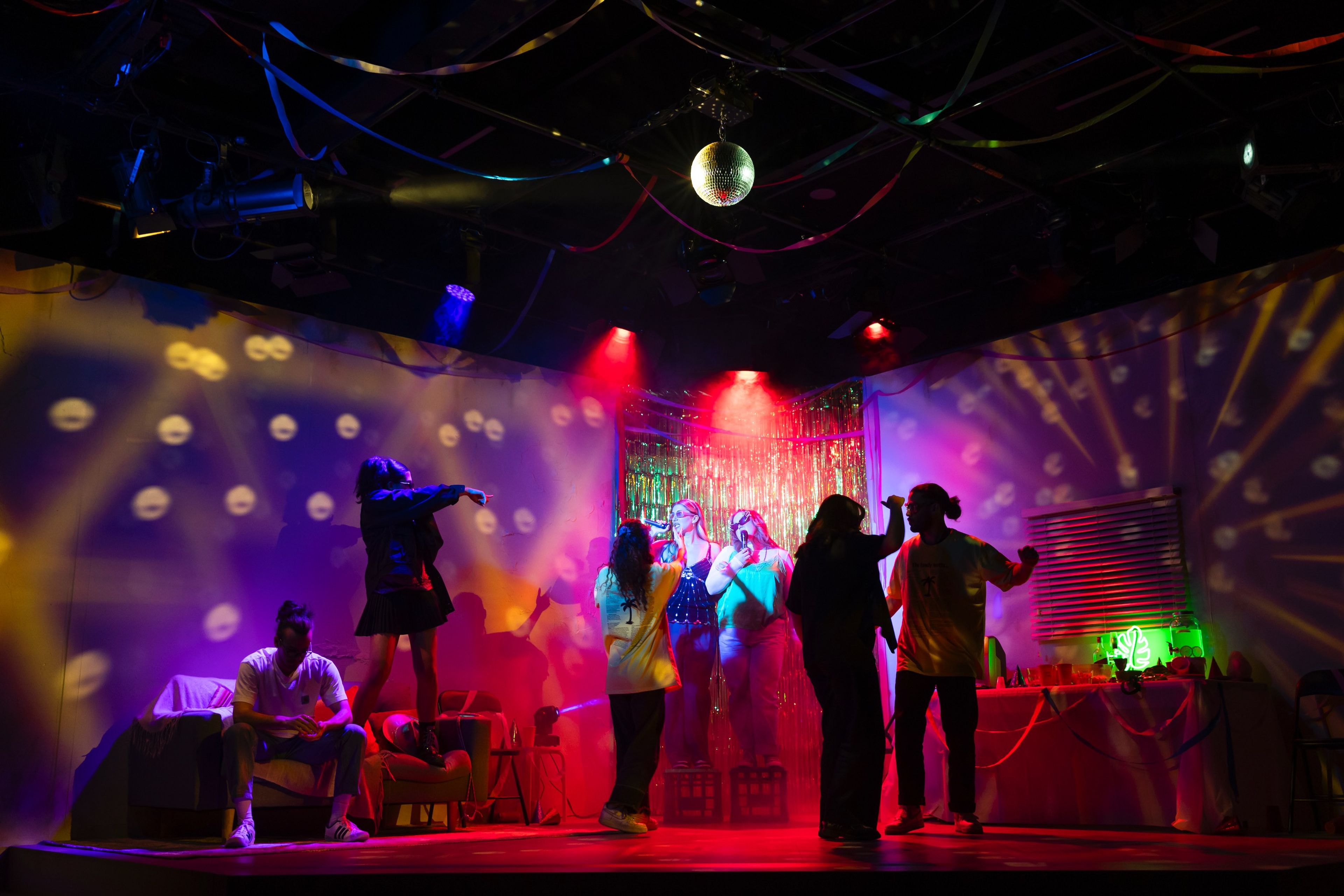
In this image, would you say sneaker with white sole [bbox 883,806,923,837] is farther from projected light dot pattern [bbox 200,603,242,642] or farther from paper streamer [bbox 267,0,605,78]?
projected light dot pattern [bbox 200,603,242,642]

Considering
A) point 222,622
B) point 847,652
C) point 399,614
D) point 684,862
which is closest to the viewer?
point 684,862

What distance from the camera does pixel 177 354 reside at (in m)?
6.35

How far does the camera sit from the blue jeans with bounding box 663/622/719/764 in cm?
684

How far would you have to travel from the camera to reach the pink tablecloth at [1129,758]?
5363 mm

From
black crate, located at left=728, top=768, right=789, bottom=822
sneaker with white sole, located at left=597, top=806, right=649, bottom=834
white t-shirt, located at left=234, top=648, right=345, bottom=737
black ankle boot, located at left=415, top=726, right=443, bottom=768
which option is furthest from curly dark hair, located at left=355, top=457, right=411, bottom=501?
black crate, located at left=728, top=768, right=789, bottom=822

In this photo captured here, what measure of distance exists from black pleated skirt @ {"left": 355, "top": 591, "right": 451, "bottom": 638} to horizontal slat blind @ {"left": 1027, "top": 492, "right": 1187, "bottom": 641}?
3885mm

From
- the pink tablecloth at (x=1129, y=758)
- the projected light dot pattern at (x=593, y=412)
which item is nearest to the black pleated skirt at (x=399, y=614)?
the projected light dot pattern at (x=593, y=412)

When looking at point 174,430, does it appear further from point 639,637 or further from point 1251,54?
point 1251,54

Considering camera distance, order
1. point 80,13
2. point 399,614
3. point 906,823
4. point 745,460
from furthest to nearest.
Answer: point 745,460
point 399,614
point 906,823
point 80,13

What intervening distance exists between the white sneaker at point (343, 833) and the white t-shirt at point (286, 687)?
47cm

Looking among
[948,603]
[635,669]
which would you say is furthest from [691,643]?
[948,603]

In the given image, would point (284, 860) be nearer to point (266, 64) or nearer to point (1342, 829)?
point (266, 64)

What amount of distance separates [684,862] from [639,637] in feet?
6.03

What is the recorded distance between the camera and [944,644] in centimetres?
488
